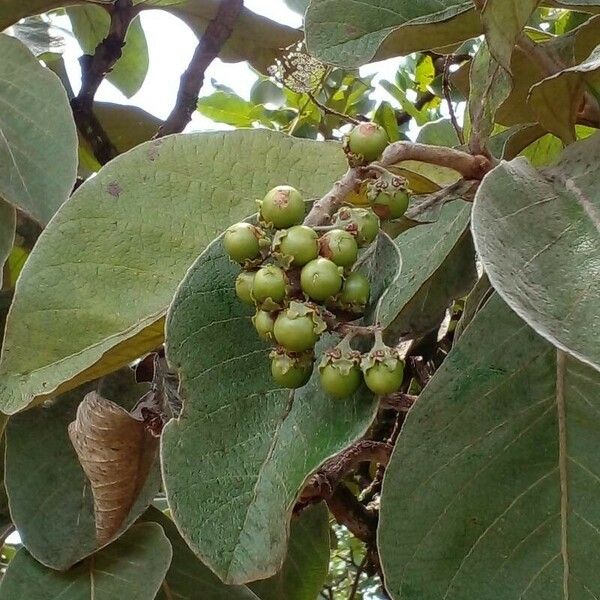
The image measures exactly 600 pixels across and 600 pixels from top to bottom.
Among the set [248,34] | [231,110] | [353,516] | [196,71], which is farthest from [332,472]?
[231,110]

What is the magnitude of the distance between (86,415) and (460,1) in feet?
1.55

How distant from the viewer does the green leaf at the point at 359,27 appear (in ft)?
2.31

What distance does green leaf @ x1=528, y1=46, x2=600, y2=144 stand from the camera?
65 centimetres

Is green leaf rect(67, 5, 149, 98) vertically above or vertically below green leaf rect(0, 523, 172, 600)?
above

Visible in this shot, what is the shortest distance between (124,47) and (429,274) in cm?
88

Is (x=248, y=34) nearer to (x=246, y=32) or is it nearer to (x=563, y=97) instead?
(x=246, y=32)

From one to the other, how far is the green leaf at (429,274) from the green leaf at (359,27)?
0.14m

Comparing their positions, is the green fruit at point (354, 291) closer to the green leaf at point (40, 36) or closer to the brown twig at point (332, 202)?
the brown twig at point (332, 202)

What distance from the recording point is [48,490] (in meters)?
0.78

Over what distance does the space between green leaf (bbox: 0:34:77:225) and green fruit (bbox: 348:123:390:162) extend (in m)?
0.37

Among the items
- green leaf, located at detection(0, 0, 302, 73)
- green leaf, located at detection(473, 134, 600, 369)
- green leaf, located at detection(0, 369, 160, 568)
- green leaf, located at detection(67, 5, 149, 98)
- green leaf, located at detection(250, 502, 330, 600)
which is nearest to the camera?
green leaf, located at detection(473, 134, 600, 369)

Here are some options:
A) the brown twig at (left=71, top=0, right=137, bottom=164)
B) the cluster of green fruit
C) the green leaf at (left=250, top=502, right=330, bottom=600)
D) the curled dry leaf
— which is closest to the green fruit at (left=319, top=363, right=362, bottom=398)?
the cluster of green fruit

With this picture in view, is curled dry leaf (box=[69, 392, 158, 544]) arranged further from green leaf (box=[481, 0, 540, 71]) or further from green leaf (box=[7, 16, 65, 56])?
green leaf (box=[7, 16, 65, 56])

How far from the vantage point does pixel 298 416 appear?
52 cm
